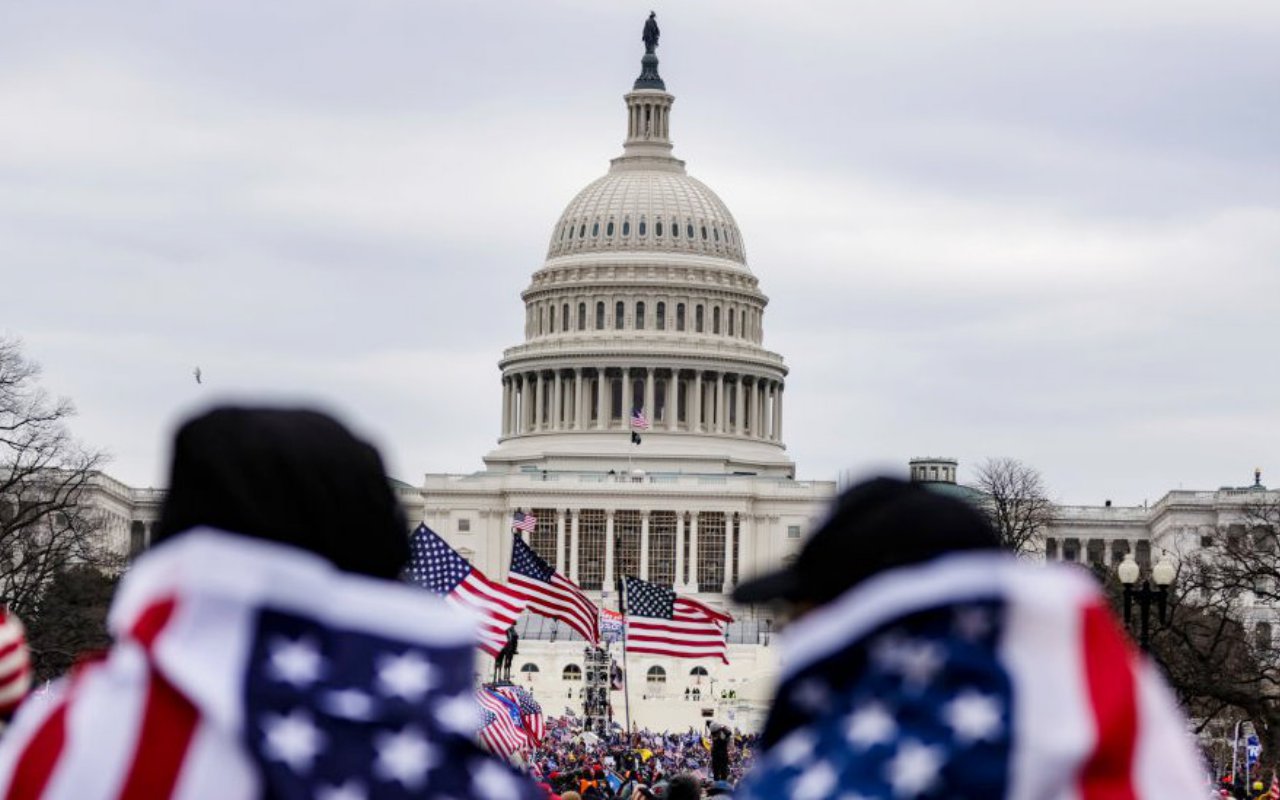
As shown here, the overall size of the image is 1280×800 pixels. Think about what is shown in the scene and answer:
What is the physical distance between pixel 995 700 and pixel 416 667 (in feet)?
3.47

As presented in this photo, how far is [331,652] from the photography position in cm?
564

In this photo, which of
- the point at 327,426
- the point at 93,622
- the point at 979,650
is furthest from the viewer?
the point at 93,622

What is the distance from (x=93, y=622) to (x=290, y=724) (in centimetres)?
7161

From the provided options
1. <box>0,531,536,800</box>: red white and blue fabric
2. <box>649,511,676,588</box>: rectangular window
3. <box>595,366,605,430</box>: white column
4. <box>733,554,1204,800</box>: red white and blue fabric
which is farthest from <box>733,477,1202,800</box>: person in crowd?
<box>595,366,605,430</box>: white column

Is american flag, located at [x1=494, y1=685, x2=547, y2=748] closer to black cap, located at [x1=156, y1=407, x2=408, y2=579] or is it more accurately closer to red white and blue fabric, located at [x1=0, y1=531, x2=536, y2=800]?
black cap, located at [x1=156, y1=407, x2=408, y2=579]

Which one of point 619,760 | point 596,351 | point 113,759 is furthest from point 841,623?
point 596,351

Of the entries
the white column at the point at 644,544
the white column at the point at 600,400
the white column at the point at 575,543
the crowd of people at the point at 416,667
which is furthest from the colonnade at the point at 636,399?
the crowd of people at the point at 416,667

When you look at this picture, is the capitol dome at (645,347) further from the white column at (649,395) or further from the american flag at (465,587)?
the american flag at (465,587)

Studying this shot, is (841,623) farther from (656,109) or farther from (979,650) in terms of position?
(656,109)

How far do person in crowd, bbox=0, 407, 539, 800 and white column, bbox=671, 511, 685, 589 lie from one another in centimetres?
16499

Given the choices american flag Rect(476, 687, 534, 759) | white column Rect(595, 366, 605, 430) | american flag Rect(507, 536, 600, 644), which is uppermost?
white column Rect(595, 366, 605, 430)

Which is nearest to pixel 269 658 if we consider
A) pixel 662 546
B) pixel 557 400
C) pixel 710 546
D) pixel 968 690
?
pixel 968 690

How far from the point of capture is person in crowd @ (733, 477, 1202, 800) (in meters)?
5.25

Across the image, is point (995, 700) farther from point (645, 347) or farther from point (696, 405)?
point (696, 405)
